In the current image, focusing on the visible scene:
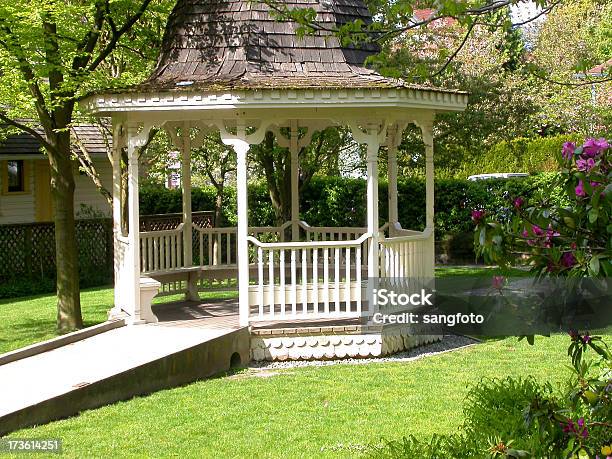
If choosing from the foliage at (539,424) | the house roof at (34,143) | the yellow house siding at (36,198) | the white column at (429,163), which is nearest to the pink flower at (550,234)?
the foliage at (539,424)

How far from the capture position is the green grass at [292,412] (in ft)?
28.8

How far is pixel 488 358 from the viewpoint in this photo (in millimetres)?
13102

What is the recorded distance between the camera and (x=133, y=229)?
13.8m

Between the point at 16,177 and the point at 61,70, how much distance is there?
15637 millimetres

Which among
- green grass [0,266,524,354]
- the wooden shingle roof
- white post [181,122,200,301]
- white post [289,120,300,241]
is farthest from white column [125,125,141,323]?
white post [289,120,300,241]

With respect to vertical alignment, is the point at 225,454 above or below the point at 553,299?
below

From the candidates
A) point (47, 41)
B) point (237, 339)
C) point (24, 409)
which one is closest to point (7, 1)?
point (47, 41)

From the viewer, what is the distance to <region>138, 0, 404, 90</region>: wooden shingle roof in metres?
13.6

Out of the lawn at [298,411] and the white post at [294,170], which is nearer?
the lawn at [298,411]

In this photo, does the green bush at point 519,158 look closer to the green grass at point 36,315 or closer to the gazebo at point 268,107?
the green grass at point 36,315

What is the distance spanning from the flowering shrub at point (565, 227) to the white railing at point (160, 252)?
11.5m

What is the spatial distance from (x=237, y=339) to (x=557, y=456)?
8158mm

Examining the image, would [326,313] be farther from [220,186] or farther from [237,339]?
[220,186]

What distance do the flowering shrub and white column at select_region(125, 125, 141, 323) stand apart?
31.8ft
